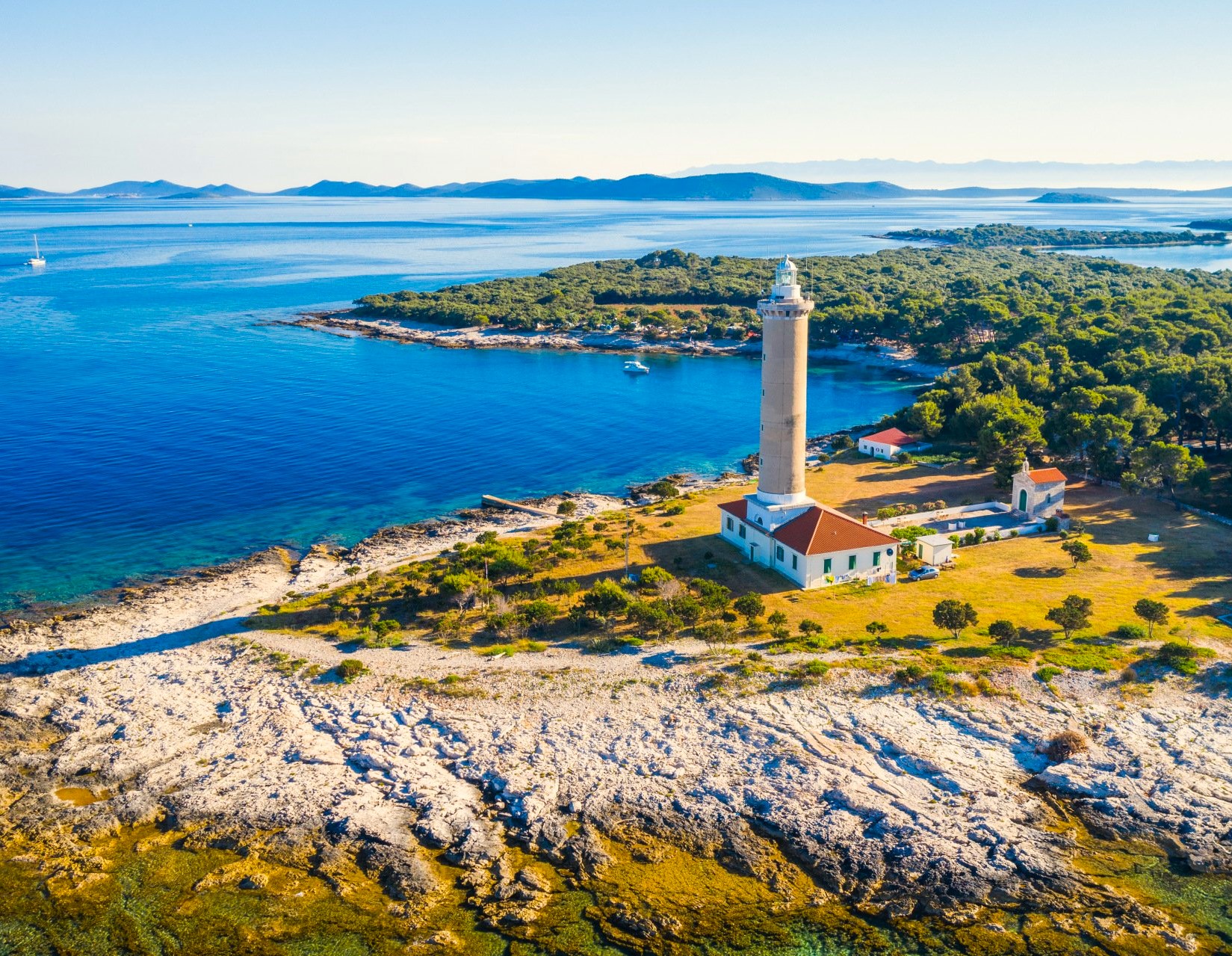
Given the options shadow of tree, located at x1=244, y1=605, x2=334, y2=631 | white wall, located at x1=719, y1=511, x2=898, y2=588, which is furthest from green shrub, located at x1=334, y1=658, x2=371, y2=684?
white wall, located at x1=719, y1=511, x2=898, y2=588

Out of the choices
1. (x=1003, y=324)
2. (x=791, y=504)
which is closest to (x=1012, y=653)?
(x=791, y=504)

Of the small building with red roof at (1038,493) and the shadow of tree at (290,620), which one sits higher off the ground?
the small building with red roof at (1038,493)

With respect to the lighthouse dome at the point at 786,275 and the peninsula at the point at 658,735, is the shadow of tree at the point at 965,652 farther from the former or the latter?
the lighthouse dome at the point at 786,275

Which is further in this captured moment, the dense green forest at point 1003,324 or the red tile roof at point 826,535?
the dense green forest at point 1003,324

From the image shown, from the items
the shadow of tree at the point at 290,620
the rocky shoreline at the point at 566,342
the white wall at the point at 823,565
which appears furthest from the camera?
the rocky shoreline at the point at 566,342

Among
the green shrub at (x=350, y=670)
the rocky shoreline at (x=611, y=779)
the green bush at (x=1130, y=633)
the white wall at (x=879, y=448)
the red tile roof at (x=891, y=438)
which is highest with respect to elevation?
the red tile roof at (x=891, y=438)

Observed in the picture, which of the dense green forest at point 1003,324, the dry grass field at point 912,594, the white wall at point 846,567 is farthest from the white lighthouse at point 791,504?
the dense green forest at point 1003,324

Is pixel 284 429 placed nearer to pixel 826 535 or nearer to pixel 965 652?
pixel 826 535

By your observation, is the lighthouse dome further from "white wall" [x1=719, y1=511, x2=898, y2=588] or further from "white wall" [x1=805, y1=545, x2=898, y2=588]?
"white wall" [x1=805, y1=545, x2=898, y2=588]
